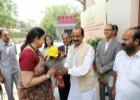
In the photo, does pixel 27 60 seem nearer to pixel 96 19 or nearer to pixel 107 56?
pixel 107 56

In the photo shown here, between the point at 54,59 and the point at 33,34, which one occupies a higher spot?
the point at 33,34

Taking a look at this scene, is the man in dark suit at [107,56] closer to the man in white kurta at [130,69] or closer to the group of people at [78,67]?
the group of people at [78,67]

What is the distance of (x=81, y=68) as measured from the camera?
471 cm

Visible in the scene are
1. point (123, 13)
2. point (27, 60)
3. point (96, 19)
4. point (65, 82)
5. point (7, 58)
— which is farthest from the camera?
point (96, 19)

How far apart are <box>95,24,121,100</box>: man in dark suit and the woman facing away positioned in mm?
1858

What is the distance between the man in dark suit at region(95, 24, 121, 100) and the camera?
561 centimetres

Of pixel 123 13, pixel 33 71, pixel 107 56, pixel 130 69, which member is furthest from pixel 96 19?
pixel 33 71

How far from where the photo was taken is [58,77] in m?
4.73

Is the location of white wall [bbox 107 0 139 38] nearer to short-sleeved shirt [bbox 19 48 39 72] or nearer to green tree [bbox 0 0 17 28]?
short-sleeved shirt [bbox 19 48 39 72]

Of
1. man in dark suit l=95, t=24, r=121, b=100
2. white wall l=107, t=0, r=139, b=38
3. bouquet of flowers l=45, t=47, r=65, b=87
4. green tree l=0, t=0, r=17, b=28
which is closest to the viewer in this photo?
bouquet of flowers l=45, t=47, r=65, b=87

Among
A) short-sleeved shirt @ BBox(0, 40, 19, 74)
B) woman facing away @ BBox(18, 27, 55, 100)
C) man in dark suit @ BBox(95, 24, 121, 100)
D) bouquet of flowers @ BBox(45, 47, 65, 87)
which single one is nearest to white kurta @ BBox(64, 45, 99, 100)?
bouquet of flowers @ BBox(45, 47, 65, 87)

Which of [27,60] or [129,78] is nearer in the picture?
[27,60]

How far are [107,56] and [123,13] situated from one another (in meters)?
1.34

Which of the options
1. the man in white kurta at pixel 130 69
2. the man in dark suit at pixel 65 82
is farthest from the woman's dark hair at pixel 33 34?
the man in dark suit at pixel 65 82
